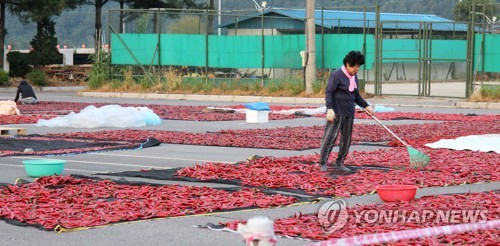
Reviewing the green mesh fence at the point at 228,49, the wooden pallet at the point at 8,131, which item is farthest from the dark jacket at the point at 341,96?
the green mesh fence at the point at 228,49

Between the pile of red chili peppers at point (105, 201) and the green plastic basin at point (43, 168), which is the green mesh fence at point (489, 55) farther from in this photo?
the pile of red chili peppers at point (105, 201)

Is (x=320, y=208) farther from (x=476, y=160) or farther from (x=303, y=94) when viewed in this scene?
(x=303, y=94)

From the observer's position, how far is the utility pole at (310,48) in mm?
42459

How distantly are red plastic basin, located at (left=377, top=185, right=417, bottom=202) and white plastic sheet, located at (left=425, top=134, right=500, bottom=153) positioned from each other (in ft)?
22.5

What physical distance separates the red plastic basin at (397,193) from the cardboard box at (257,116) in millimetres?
15434

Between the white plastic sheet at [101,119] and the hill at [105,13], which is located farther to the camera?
the hill at [105,13]

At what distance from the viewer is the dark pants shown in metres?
15.9

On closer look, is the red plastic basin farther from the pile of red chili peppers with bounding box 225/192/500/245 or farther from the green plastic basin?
the green plastic basin

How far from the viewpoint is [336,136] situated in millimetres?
16094

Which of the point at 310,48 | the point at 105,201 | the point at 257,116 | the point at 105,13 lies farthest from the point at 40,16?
the point at 105,13

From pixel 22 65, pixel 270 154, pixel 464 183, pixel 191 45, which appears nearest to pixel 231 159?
pixel 270 154

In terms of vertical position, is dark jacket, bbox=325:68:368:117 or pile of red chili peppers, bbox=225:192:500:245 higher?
dark jacket, bbox=325:68:368:117

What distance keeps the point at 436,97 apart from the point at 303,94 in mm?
5120

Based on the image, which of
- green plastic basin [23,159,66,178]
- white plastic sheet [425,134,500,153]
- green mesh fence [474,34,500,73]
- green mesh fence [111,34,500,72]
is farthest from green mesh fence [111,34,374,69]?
green plastic basin [23,159,66,178]
